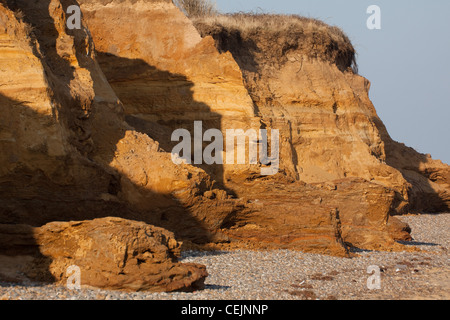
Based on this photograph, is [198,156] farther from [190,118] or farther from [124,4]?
[124,4]

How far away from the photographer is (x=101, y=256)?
7.55 m

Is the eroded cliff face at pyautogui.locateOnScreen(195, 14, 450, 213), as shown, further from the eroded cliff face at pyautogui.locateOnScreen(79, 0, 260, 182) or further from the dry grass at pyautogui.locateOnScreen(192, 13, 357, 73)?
the eroded cliff face at pyautogui.locateOnScreen(79, 0, 260, 182)

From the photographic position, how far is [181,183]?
11094 millimetres

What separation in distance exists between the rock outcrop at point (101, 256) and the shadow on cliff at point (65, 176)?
0.06 metres

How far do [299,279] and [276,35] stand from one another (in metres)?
13.2

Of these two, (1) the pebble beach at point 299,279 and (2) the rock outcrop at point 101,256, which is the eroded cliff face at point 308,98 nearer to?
(1) the pebble beach at point 299,279

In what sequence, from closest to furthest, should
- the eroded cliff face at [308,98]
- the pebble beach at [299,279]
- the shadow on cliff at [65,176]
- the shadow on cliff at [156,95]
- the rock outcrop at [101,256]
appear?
the pebble beach at [299,279], the rock outcrop at [101,256], the shadow on cliff at [65,176], the shadow on cliff at [156,95], the eroded cliff face at [308,98]

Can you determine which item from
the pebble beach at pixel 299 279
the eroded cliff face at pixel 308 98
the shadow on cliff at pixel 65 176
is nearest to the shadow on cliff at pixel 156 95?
the eroded cliff face at pixel 308 98

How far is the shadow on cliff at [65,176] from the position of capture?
9.03 metres

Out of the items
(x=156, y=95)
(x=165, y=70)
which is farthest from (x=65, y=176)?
(x=165, y=70)

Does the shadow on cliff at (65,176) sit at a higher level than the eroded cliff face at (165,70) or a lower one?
lower

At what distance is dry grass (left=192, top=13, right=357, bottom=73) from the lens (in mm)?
19594

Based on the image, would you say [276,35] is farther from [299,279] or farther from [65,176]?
[299,279]

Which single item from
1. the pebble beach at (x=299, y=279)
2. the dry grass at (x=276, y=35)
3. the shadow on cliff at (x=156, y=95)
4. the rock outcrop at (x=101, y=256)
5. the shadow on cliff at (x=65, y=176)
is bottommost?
the pebble beach at (x=299, y=279)
